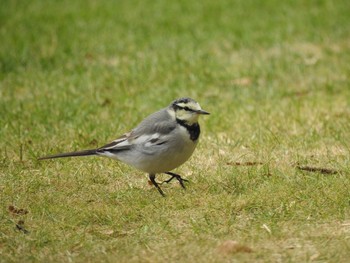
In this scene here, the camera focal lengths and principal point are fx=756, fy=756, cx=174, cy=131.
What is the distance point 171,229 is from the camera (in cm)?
522

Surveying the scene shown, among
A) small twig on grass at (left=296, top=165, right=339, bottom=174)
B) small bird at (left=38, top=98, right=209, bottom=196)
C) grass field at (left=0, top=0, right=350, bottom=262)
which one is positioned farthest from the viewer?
small twig on grass at (left=296, top=165, right=339, bottom=174)

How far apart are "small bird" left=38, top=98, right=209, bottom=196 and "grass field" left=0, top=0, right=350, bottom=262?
0.88 feet

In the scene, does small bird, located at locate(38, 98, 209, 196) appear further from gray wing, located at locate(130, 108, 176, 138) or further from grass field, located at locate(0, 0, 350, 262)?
grass field, located at locate(0, 0, 350, 262)

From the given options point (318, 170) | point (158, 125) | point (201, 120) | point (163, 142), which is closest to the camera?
point (163, 142)

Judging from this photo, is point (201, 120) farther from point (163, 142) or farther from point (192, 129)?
point (163, 142)

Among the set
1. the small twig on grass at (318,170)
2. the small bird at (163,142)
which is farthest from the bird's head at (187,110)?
the small twig on grass at (318,170)

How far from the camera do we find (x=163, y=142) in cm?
586

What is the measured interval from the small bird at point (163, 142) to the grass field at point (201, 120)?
0.27 metres

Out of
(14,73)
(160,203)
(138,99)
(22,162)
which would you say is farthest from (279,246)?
(14,73)

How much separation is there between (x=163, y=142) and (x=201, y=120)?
231cm

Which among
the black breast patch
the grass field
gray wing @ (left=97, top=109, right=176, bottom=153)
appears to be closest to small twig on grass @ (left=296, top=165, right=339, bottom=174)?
the grass field

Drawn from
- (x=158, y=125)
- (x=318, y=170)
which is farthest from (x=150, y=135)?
(x=318, y=170)

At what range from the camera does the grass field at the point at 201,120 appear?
509cm

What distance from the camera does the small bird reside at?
5852mm
